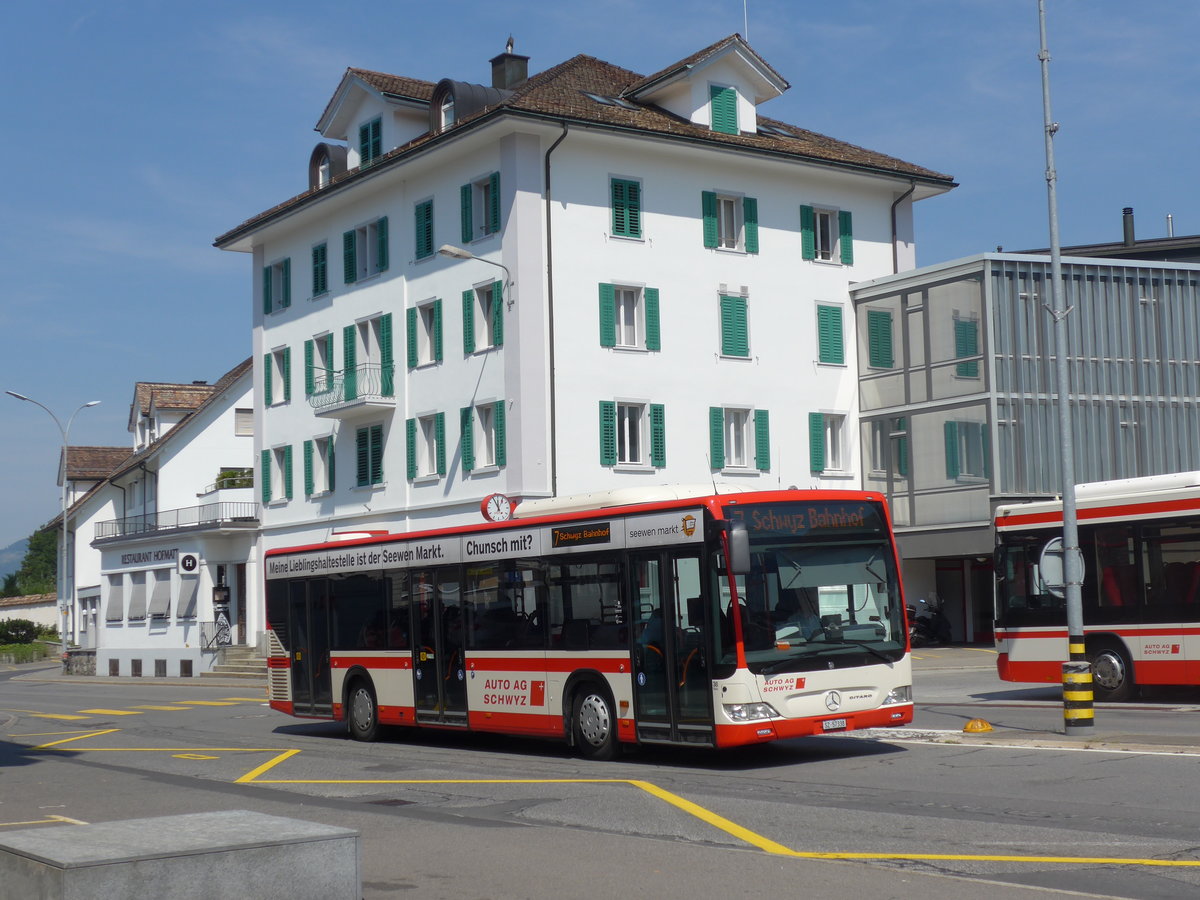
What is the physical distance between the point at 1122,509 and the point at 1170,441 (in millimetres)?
21759

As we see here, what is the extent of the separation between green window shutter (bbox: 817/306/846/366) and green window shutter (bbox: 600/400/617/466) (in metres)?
7.22

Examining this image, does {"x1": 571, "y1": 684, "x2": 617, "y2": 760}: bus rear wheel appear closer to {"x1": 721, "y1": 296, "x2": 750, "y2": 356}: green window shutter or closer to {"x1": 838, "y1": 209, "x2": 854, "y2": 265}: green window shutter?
{"x1": 721, "y1": 296, "x2": 750, "y2": 356}: green window shutter

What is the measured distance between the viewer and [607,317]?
38.2 m

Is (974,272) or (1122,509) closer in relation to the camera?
(1122,509)

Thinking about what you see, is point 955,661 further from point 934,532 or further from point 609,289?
point 609,289

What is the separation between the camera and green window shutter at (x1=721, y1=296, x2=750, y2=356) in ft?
132

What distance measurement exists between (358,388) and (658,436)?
910 cm

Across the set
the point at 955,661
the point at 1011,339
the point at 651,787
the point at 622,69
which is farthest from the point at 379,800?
the point at 622,69

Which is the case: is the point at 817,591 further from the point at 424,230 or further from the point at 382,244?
the point at 382,244

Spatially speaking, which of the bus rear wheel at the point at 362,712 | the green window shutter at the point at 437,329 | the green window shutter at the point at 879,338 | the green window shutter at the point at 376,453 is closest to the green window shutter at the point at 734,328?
the green window shutter at the point at 879,338

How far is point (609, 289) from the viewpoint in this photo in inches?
1510

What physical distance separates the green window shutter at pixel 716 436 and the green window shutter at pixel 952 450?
5.78 m

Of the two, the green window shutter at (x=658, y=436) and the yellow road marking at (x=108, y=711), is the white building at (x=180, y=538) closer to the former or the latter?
the green window shutter at (x=658, y=436)

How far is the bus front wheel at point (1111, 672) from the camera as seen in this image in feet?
67.2
